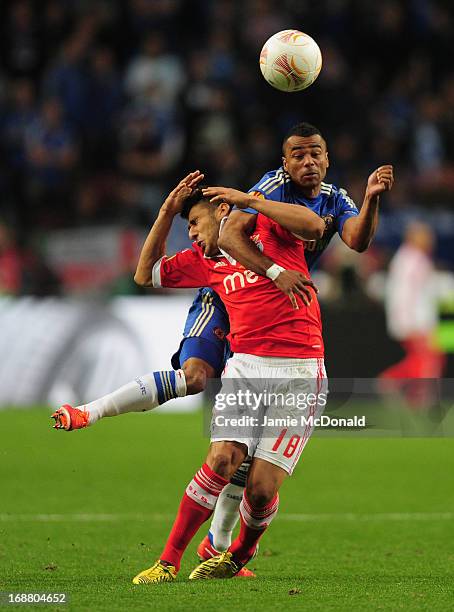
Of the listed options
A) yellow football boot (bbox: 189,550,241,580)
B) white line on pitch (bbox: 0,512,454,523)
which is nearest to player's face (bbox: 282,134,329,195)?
yellow football boot (bbox: 189,550,241,580)

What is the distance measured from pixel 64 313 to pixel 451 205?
635 cm

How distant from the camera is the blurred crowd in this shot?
18.6 m

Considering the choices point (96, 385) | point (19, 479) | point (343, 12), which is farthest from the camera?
point (343, 12)

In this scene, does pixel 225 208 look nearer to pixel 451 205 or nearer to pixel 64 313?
pixel 64 313

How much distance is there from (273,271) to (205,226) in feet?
2.97

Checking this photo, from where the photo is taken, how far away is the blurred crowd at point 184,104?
18609 mm

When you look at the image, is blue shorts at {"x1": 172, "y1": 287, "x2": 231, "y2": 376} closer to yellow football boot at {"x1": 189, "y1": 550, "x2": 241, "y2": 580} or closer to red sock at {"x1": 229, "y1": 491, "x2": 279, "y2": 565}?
red sock at {"x1": 229, "y1": 491, "x2": 279, "y2": 565}

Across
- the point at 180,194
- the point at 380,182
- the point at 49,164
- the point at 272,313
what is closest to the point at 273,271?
the point at 272,313

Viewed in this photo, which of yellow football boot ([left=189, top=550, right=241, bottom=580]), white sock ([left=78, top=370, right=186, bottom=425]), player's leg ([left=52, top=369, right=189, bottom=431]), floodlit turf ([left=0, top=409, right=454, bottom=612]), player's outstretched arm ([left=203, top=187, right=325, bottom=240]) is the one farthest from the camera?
white sock ([left=78, top=370, right=186, bottom=425])

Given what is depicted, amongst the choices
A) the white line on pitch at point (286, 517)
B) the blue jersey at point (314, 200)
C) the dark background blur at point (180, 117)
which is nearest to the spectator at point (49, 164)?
the dark background blur at point (180, 117)

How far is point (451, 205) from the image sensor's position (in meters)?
18.6

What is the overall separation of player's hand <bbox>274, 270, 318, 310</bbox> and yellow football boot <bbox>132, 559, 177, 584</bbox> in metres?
1.43

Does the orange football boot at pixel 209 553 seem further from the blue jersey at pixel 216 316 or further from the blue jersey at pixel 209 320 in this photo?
the blue jersey at pixel 209 320

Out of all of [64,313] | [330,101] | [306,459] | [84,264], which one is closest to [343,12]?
[330,101]
